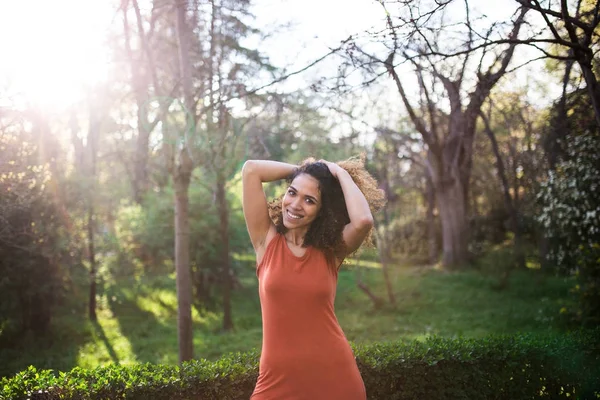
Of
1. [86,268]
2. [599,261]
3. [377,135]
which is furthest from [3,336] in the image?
[377,135]

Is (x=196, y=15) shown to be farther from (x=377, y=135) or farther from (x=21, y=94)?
(x=377, y=135)

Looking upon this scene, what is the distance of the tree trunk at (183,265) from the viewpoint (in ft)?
24.4

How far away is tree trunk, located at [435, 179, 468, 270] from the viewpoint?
19.8 meters

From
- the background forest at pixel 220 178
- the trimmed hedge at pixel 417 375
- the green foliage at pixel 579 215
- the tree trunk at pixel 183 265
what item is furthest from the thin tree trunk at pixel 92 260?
the green foliage at pixel 579 215

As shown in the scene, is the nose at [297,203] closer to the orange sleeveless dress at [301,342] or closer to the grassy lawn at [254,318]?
the orange sleeveless dress at [301,342]

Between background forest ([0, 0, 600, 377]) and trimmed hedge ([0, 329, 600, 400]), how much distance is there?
2346 millimetres

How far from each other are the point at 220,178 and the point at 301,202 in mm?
6796

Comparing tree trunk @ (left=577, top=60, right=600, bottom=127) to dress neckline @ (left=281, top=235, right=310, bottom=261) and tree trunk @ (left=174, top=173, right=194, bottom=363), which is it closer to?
dress neckline @ (left=281, top=235, right=310, bottom=261)

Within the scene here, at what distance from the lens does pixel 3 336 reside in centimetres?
1060

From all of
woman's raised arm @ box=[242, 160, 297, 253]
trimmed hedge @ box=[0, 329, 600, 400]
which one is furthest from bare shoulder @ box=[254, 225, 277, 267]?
trimmed hedge @ box=[0, 329, 600, 400]

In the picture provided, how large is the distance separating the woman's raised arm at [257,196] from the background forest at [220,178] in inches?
86.3

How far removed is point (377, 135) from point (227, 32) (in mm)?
9880

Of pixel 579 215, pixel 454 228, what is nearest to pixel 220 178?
pixel 579 215

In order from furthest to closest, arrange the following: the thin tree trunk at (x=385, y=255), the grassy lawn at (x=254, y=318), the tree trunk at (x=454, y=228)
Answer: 1. the tree trunk at (x=454, y=228)
2. the thin tree trunk at (x=385, y=255)
3. the grassy lawn at (x=254, y=318)
